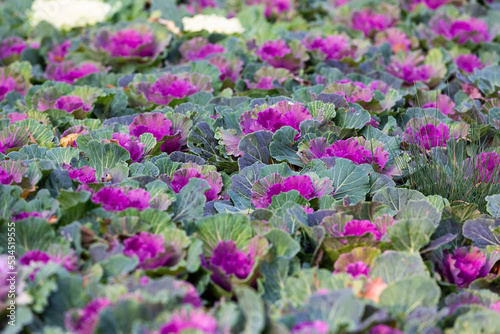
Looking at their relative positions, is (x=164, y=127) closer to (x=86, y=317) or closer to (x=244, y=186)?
(x=244, y=186)

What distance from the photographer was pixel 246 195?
7.11ft

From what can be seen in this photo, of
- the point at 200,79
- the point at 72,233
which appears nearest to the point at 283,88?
the point at 200,79

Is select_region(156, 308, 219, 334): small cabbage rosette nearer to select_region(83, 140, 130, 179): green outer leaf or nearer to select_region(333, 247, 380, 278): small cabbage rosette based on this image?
select_region(333, 247, 380, 278): small cabbage rosette

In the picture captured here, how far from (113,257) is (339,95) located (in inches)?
58.0

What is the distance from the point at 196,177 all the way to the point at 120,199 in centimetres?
38

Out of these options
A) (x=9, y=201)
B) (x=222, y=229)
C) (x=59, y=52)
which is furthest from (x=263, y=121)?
(x=59, y=52)

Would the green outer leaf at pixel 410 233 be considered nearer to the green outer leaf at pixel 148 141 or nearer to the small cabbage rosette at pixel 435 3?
the green outer leaf at pixel 148 141

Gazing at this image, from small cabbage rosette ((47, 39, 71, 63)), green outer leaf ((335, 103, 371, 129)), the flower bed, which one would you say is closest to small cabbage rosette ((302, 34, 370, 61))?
the flower bed

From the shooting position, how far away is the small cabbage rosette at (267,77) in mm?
3238

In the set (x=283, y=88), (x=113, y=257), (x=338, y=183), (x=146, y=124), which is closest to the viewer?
(x=113, y=257)

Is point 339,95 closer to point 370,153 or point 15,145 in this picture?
point 370,153

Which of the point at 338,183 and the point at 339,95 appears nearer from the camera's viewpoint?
the point at 338,183

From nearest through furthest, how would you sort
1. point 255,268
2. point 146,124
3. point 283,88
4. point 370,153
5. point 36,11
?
1. point 255,268
2. point 370,153
3. point 146,124
4. point 283,88
5. point 36,11

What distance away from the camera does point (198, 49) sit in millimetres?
3857
